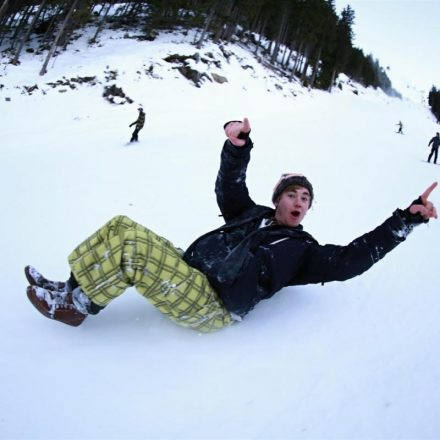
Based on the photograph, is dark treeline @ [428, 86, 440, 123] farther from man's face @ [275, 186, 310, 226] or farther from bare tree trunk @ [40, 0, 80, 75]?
man's face @ [275, 186, 310, 226]

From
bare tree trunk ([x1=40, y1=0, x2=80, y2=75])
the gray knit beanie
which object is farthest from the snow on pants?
bare tree trunk ([x1=40, y1=0, x2=80, y2=75])

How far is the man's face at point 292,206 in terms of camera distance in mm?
2373

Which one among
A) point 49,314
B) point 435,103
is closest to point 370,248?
point 49,314

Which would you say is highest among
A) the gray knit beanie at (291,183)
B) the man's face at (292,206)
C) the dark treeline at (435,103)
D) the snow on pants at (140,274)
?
the dark treeline at (435,103)

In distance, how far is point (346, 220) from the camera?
462cm

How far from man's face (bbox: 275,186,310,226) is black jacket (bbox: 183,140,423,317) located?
0.27 ft

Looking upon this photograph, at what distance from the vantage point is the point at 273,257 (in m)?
2.06

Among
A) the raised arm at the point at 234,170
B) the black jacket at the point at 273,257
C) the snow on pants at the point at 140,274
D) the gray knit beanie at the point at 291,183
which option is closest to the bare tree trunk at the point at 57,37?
the raised arm at the point at 234,170

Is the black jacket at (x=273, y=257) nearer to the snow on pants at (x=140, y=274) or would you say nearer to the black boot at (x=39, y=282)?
the snow on pants at (x=140, y=274)

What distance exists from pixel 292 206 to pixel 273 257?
0.49m

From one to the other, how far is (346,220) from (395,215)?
8.62ft

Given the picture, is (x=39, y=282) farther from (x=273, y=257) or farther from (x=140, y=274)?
(x=273, y=257)

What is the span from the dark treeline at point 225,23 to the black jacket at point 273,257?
1906cm

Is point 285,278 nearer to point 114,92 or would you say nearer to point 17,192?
point 17,192
